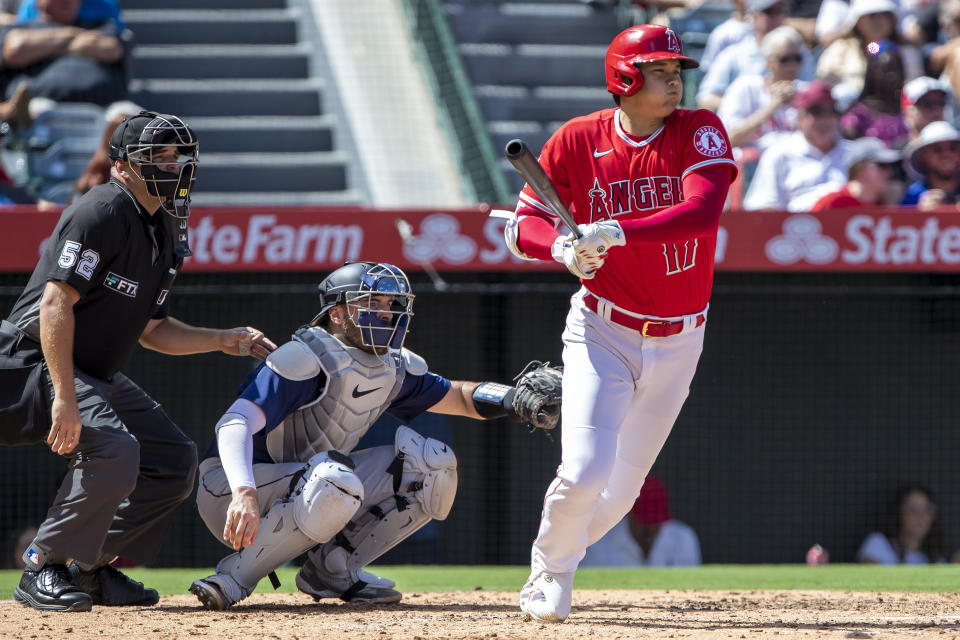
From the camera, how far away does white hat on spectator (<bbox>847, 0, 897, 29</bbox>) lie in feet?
30.3

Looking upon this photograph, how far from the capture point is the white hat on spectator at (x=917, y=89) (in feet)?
28.4

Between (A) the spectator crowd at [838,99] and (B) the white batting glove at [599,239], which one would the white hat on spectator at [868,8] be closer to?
(A) the spectator crowd at [838,99]

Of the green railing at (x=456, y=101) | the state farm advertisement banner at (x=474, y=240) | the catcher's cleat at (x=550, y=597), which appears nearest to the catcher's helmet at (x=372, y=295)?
the catcher's cleat at (x=550, y=597)

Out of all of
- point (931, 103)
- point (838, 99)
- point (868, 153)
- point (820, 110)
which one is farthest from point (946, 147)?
point (838, 99)

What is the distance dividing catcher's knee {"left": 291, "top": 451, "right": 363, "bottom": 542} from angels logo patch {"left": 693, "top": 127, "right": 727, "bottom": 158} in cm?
149

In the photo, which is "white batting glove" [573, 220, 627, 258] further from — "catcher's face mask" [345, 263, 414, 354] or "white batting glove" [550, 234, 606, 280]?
"catcher's face mask" [345, 263, 414, 354]

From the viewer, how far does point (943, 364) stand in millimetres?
8172

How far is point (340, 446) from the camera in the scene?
450 cm

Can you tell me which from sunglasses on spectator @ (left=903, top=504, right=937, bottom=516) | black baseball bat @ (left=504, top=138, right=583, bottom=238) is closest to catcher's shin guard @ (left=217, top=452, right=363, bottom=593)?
black baseball bat @ (left=504, top=138, right=583, bottom=238)

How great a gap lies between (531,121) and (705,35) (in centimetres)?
147

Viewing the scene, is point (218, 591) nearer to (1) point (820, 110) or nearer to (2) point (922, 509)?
(2) point (922, 509)

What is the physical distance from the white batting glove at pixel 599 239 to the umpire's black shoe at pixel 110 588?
199 centimetres

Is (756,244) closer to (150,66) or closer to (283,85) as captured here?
(283,85)

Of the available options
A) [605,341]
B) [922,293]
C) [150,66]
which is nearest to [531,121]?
[150,66]
